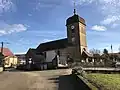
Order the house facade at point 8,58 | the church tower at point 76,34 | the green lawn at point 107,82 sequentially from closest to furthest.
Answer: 1. the green lawn at point 107,82
2. the church tower at point 76,34
3. the house facade at point 8,58

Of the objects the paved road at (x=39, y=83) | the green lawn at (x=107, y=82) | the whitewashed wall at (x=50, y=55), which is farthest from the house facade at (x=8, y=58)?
the green lawn at (x=107, y=82)

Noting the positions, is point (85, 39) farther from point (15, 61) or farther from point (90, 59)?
point (15, 61)

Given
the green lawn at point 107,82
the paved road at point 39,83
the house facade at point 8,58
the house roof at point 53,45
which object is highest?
the house roof at point 53,45

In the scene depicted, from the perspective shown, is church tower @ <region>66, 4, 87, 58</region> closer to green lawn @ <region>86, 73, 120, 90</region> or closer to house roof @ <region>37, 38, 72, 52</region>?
house roof @ <region>37, 38, 72, 52</region>

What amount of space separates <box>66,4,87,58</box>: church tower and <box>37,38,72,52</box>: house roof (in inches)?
143

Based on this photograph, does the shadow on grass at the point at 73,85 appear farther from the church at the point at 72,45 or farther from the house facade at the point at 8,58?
the house facade at the point at 8,58

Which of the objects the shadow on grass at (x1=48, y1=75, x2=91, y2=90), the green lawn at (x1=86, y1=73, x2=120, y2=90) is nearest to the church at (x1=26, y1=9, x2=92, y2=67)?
the green lawn at (x1=86, y1=73, x2=120, y2=90)

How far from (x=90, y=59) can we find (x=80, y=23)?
508 inches

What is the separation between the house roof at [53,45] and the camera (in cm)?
7429

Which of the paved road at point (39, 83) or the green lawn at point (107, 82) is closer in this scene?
the green lawn at point (107, 82)

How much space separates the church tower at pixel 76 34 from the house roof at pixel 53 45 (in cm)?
363

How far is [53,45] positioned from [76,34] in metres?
13.6

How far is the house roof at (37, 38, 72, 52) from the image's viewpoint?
74287 millimetres

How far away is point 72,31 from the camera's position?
7044 centimetres
